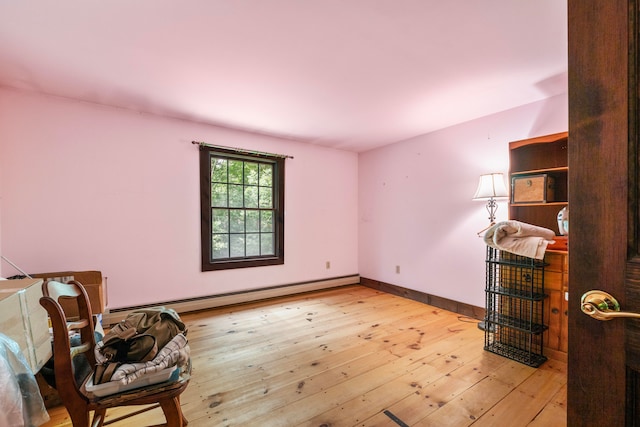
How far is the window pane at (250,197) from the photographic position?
13.0 ft

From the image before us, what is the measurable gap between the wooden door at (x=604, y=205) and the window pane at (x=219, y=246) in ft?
11.8

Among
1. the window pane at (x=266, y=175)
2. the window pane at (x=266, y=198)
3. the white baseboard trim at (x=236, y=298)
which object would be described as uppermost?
the window pane at (x=266, y=175)

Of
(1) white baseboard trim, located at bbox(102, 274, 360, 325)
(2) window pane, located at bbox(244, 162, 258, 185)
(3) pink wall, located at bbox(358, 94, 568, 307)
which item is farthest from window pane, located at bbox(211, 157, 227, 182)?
(3) pink wall, located at bbox(358, 94, 568, 307)

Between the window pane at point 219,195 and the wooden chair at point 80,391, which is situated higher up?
the window pane at point 219,195

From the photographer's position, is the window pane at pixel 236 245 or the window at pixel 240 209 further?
the window pane at pixel 236 245

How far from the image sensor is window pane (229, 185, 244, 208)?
3.84m

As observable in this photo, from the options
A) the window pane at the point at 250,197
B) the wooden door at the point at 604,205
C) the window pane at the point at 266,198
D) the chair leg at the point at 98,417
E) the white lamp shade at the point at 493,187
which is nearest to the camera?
the wooden door at the point at 604,205

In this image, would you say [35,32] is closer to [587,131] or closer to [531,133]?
[587,131]

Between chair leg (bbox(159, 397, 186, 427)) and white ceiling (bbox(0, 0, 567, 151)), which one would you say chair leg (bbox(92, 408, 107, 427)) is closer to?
chair leg (bbox(159, 397, 186, 427))

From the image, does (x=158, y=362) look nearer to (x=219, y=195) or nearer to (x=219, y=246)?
(x=219, y=246)

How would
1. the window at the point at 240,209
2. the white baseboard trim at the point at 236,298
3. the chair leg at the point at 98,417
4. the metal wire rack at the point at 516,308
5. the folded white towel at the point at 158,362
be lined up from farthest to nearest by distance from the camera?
the window at the point at 240,209
the white baseboard trim at the point at 236,298
the metal wire rack at the point at 516,308
the chair leg at the point at 98,417
the folded white towel at the point at 158,362

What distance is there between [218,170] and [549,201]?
366 centimetres

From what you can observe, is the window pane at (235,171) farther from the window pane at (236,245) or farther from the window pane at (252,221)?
the window pane at (236,245)

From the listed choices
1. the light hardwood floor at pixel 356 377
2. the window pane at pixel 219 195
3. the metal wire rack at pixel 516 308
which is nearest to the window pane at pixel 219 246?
the window pane at pixel 219 195
